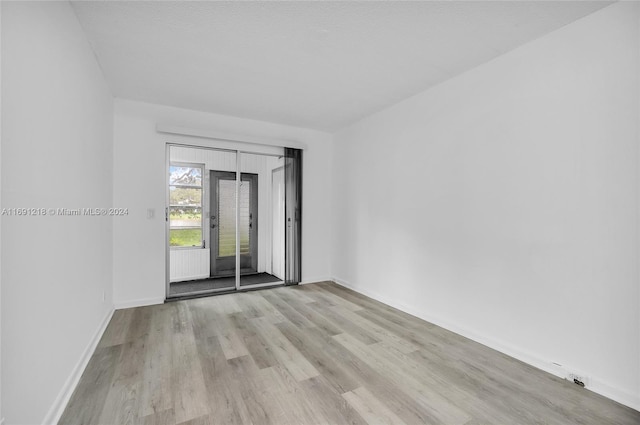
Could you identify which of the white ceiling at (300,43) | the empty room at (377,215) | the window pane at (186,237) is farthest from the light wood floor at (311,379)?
the white ceiling at (300,43)

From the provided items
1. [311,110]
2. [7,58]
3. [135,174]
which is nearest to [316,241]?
[311,110]

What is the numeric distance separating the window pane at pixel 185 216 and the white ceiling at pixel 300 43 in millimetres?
2013

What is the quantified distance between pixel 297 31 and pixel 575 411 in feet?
10.6

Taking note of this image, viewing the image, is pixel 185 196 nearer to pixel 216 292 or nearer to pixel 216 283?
pixel 216 283

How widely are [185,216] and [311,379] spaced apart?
396 centimetres

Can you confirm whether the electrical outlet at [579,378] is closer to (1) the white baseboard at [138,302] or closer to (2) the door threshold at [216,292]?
(2) the door threshold at [216,292]

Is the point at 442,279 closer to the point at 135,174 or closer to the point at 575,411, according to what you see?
the point at 575,411

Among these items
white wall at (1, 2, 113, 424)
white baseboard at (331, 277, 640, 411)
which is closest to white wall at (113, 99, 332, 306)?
white wall at (1, 2, 113, 424)

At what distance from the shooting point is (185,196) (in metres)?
5.13

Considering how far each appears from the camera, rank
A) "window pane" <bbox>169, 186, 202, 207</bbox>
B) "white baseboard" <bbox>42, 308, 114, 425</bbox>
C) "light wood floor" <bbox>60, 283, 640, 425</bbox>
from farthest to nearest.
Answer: "window pane" <bbox>169, 186, 202, 207</bbox> < "light wood floor" <bbox>60, 283, 640, 425</bbox> < "white baseboard" <bbox>42, 308, 114, 425</bbox>

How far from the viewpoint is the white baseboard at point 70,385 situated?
1635 mm

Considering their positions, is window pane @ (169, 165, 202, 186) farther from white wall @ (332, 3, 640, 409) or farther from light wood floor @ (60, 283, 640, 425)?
white wall @ (332, 3, 640, 409)

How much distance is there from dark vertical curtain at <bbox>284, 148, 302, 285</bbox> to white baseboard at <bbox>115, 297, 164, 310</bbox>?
6.05 ft

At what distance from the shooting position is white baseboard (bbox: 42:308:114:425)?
163cm
